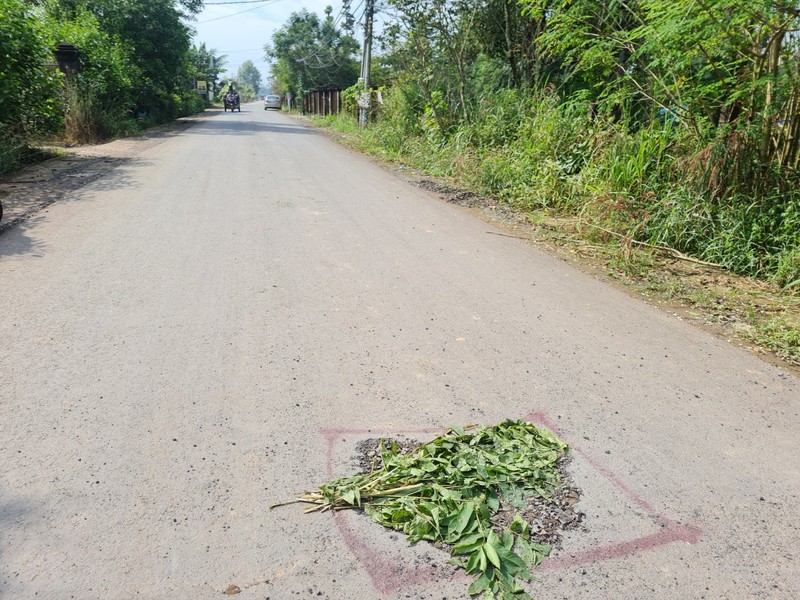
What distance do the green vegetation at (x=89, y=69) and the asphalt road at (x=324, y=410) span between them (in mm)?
5285

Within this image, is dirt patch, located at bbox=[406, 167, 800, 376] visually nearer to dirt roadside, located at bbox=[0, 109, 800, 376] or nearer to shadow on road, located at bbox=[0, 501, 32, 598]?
dirt roadside, located at bbox=[0, 109, 800, 376]

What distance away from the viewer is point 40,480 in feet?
8.48

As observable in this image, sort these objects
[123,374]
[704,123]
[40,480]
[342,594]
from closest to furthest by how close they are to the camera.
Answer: [342,594] < [40,480] < [123,374] < [704,123]

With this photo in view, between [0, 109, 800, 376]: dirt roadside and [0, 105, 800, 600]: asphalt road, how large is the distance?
329 millimetres

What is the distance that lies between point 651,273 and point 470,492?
428 centimetres

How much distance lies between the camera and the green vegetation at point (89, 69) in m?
10.0

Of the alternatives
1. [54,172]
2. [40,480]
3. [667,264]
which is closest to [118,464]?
[40,480]

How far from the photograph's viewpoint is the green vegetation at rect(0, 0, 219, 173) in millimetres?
10000

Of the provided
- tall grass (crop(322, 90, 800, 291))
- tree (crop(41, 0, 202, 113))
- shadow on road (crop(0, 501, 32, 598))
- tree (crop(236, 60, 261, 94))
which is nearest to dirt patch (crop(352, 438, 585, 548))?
shadow on road (crop(0, 501, 32, 598))

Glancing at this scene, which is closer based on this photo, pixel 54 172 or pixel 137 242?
pixel 137 242

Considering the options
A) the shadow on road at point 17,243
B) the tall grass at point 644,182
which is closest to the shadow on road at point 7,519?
the shadow on road at point 17,243

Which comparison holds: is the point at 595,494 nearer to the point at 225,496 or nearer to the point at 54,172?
the point at 225,496

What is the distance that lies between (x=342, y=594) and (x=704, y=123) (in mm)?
7205

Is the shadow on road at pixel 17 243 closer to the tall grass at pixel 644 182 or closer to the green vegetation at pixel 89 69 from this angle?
the green vegetation at pixel 89 69
